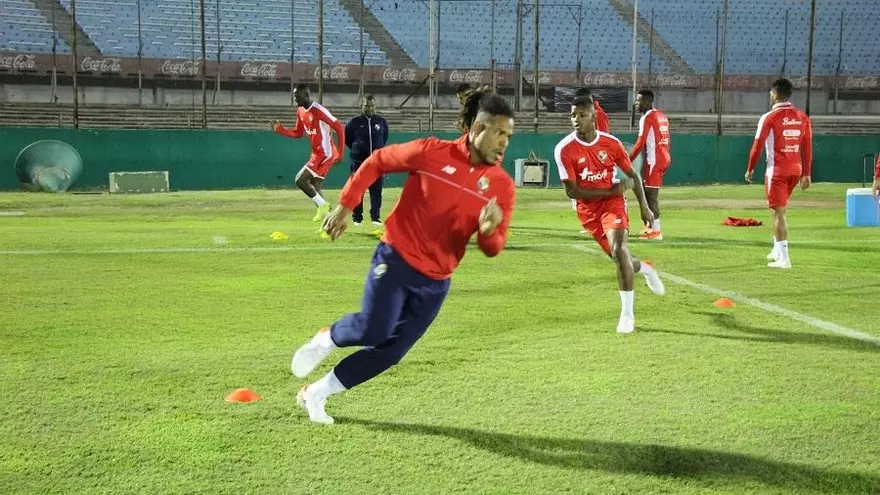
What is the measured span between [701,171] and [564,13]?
2022 centimetres

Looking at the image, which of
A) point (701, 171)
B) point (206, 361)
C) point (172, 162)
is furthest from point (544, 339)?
point (701, 171)

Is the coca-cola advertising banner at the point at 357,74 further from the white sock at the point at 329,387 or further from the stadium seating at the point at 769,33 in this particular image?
the white sock at the point at 329,387

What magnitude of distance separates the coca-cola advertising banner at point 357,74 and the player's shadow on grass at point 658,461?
33.8 metres

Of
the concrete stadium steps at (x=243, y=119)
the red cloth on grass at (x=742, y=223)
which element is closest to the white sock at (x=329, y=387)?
the red cloth on grass at (x=742, y=223)

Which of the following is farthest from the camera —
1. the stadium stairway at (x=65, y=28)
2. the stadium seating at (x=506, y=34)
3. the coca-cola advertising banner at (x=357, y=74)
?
the stadium seating at (x=506, y=34)

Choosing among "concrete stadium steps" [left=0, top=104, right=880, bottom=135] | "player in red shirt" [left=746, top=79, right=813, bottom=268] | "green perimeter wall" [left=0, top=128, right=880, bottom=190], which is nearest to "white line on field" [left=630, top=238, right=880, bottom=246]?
"player in red shirt" [left=746, top=79, right=813, bottom=268]

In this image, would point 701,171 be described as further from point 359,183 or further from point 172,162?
point 359,183

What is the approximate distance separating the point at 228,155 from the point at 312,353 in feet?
79.6

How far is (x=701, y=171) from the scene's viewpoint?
33375 mm

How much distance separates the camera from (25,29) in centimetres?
4031

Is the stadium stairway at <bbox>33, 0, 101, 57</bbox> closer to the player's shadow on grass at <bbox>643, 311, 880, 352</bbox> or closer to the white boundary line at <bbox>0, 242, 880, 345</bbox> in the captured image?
the white boundary line at <bbox>0, 242, 880, 345</bbox>

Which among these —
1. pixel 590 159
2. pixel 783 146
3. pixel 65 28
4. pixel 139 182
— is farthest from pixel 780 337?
pixel 65 28

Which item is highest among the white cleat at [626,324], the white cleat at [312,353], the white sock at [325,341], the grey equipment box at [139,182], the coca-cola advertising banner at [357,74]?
the coca-cola advertising banner at [357,74]

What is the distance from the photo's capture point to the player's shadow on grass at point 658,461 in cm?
437
